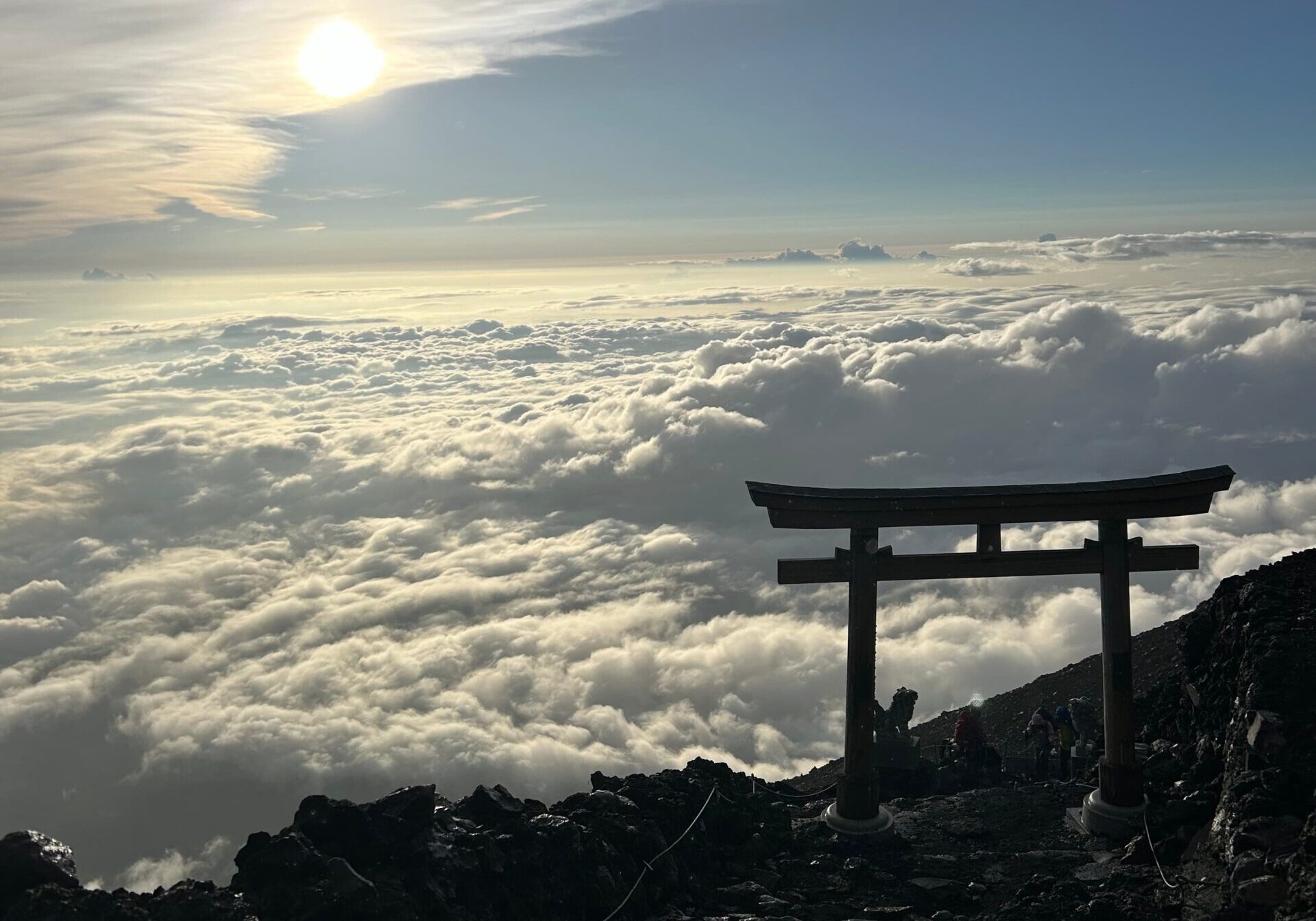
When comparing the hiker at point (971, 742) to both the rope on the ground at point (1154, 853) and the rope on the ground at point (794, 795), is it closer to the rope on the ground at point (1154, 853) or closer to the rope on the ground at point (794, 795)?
the rope on the ground at point (794, 795)

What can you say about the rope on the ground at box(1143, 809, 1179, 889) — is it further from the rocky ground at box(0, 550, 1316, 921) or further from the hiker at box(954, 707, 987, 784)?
the hiker at box(954, 707, 987, 784)

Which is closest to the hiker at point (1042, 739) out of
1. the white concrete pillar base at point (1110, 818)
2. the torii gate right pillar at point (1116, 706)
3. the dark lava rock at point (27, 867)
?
the torii gate right pillar at point (1116, 706)

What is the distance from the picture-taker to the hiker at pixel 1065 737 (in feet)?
63.3

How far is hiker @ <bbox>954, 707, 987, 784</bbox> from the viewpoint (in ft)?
64.3

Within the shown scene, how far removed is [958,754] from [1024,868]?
5756mm

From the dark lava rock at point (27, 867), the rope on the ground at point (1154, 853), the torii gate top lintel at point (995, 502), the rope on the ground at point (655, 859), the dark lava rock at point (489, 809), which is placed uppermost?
the torii gate top lintel at point (995, 502)

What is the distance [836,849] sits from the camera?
613 inches

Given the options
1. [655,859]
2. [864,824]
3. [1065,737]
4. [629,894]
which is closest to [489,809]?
[629,894]

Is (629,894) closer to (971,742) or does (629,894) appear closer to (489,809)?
(489,809)

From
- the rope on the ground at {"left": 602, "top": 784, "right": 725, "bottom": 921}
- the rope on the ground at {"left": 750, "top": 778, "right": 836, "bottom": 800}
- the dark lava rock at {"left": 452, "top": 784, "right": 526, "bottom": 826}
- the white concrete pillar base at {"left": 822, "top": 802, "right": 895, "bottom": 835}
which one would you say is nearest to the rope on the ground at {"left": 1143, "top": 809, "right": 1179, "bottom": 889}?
the white concrete pillar base at {"left": 822, "top": 802, "right": 895, "bottom": 835}

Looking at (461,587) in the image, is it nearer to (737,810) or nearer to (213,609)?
(213,609)

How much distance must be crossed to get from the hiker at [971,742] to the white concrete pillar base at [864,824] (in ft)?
14.2

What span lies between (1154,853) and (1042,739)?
20.1ft

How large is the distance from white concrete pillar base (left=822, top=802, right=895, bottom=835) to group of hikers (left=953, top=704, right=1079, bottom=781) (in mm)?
4478
